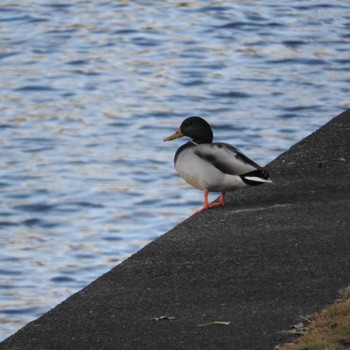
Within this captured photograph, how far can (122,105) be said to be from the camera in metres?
14.9

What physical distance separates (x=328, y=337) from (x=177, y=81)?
1021cm

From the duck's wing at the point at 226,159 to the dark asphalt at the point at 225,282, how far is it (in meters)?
0.21

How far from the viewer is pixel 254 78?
16.0 metres

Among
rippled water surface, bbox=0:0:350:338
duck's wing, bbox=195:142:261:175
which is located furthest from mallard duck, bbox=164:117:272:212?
rippled water surface, bbox=0:0:350:338

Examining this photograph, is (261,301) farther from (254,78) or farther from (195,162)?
(254,78)

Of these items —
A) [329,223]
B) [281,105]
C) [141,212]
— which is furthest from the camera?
[281,105]

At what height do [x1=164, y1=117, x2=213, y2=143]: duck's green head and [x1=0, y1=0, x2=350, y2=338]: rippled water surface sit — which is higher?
[x1=164, y1=117, x2=213, y2=143]: duck's green head

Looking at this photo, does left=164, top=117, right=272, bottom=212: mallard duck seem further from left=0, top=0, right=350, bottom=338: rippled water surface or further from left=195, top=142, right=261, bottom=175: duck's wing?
left=0, top=0, right=350, bottom=338: rippled water surface

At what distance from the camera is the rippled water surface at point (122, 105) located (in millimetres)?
10703

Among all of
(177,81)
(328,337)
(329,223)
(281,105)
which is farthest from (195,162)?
(177,81)

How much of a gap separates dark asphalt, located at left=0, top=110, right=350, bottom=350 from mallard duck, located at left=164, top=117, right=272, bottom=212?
0.14 m

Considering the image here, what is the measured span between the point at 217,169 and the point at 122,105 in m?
6.52

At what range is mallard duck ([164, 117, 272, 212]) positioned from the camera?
27.3ft

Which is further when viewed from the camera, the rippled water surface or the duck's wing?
the rippled water surface
